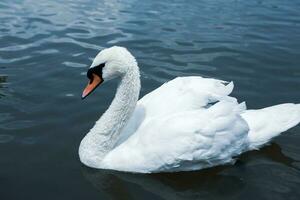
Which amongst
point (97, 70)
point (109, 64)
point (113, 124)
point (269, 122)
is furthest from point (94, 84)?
point (269, 122)

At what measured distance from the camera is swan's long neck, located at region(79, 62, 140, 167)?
21.4 feet

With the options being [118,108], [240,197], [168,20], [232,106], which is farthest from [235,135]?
[168,20]

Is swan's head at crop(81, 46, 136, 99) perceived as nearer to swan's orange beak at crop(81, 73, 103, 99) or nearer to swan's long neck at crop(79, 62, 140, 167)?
swan's orange beak at crop(81, 73, 103, 99)

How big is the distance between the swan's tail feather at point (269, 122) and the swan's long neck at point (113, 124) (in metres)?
1.69

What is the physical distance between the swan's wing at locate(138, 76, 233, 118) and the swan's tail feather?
22.7 inches

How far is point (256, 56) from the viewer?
11.1m

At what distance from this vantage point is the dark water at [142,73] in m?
6.25

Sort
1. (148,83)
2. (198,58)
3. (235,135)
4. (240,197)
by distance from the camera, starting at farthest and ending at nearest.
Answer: (198,58) < (148,83) < (235,135) < (240,197)

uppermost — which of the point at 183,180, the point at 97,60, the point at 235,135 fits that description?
the point at 97,60

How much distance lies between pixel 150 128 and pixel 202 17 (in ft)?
29.7

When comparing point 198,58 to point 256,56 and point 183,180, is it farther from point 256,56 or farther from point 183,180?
point 183,180

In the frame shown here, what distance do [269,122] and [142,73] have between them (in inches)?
146

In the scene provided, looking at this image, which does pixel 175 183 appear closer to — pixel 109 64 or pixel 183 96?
pixel 183 96

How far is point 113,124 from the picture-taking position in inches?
261
